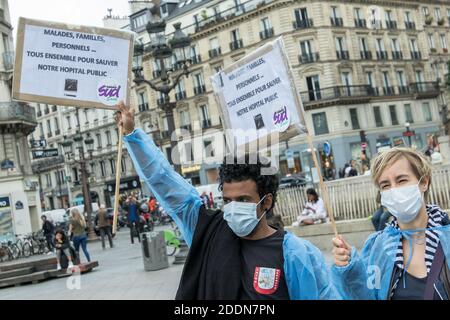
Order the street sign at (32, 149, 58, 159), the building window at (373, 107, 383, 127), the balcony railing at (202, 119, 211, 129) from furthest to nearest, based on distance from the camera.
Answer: the balcony railing at (202, 119, 211, 129) → the building window at (373, 107, 383, 127) → the street sign at (32, 149, 58, 159)

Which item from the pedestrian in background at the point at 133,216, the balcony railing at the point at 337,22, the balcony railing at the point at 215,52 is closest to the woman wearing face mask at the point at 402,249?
the pedestrian in background at the point at 133,216

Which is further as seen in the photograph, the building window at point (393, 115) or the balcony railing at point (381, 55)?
the balcony railing at point (381, 55)

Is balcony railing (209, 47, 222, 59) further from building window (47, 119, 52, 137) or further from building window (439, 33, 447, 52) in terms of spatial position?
building window (439, 33, 447, 52)

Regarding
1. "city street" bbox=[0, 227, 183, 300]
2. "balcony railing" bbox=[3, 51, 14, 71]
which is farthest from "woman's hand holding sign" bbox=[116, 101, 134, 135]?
"balcony railing" bbox=[3, 51, 14, 71]

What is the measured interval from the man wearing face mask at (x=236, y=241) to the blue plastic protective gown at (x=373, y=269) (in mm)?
72

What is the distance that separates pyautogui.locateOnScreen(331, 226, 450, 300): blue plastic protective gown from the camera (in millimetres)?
2557

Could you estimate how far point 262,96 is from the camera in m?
4.27

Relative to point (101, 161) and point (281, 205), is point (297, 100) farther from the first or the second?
point (101, 161)

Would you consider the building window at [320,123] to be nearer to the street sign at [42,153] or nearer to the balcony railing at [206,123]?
the balcony railing at [206,123]

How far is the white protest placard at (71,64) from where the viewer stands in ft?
12.8

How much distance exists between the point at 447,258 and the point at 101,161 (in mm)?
62807

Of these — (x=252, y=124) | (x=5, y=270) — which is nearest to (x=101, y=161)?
(x=5, y=270)

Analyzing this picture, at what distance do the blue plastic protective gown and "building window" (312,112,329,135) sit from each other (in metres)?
46.8

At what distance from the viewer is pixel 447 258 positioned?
98.9 inches
